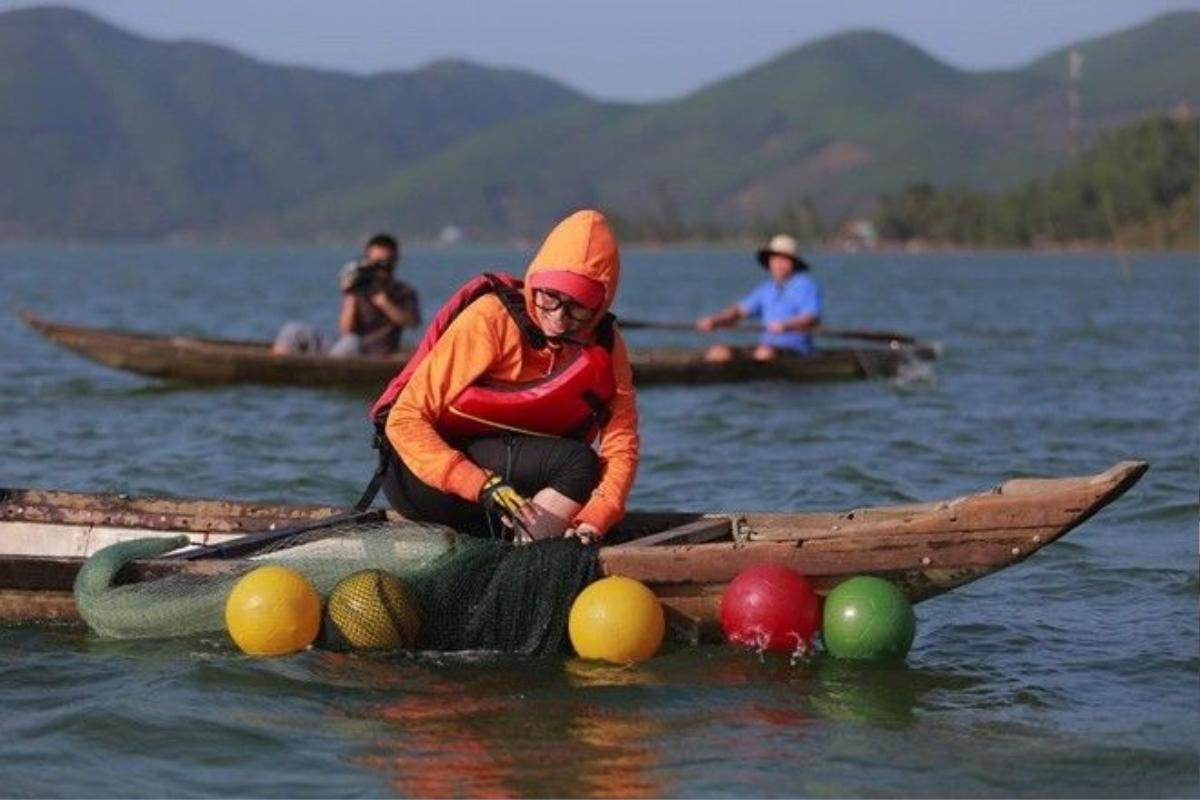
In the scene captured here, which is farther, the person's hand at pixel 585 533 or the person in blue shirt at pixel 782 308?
the person in blue shirt at pixel 782 308

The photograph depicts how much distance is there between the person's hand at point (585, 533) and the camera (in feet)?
32.1

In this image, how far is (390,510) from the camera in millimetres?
10586

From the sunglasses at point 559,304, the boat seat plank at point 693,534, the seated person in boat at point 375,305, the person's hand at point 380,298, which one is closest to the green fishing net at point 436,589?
the boat seat plank at point 693,534

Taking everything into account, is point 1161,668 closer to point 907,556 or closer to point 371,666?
point 907,556

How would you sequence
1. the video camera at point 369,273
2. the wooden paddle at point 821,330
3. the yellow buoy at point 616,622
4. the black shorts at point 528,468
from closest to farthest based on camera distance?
the yellow buoy at point 616,622, the black shorts at point 528,468, the video camera at point 369,273, the wooden paddle at point 821,330

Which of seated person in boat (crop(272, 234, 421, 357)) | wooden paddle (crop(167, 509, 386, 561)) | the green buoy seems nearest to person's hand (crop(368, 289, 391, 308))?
seated person in boat (crop(272, 234, 421, 357))

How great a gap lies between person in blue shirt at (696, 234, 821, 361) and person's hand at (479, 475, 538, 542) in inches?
491

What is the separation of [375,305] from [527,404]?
11459mm

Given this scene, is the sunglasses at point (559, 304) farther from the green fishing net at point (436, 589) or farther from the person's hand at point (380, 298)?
the person's hand at point (380, 298)

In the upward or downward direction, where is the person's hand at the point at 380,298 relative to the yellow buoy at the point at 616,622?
upward

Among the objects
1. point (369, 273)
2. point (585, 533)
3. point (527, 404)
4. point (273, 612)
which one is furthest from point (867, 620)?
point (369, 273)

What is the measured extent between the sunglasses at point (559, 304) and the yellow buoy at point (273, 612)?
1.58 meters

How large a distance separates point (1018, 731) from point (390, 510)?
330cm

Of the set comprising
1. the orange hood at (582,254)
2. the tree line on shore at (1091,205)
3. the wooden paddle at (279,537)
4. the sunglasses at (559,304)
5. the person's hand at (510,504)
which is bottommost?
the wooden paddle at (279,537)
